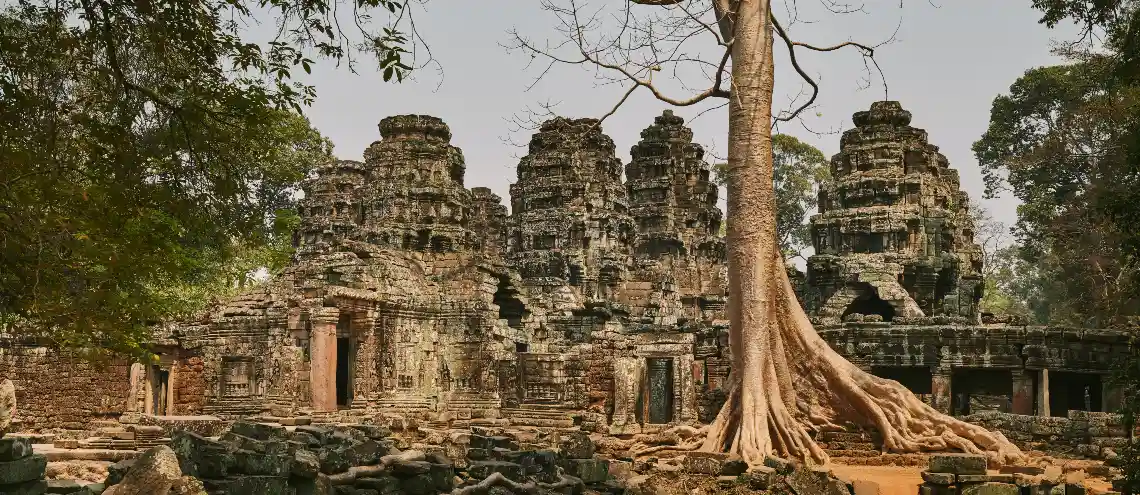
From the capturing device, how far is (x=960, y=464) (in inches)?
379

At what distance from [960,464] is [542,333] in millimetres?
15834

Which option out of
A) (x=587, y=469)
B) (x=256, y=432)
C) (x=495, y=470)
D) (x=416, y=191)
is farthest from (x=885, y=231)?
(x=256, y=432)

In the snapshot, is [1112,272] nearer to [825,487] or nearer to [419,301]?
[419,301]

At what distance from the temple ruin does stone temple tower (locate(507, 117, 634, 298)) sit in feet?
0.25

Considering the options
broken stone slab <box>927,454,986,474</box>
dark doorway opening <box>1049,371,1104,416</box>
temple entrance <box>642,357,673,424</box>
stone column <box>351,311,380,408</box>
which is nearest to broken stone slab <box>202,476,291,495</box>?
broken stone slab <box>927,454,986,474</box>

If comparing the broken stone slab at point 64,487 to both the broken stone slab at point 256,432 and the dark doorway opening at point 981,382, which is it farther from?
the dark doorway opening at point 981,382

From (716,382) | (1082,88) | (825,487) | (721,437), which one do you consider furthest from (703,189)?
(825,487)

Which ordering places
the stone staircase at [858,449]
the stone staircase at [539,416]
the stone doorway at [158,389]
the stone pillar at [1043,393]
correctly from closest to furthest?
the stone staircase at [858,449] < the stone staircase at [539,416] < the stone pillar at [1043,393] < the stone doorway at [158,389]

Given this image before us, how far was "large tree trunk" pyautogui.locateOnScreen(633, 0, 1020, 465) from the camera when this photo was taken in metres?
12.5

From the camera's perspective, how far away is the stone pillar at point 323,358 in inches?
798

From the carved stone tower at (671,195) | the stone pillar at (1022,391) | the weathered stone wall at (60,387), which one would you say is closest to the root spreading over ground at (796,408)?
the stone pillar at (1022,391)

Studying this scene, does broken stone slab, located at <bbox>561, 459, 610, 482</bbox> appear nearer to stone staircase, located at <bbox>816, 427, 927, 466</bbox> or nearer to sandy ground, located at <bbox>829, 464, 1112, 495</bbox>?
sandy ground, located at <bbox>829, 464, 1112, 495</bbox>

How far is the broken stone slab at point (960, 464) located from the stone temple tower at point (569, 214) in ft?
71.1

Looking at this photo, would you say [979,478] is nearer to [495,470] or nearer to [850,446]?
[850,446]
